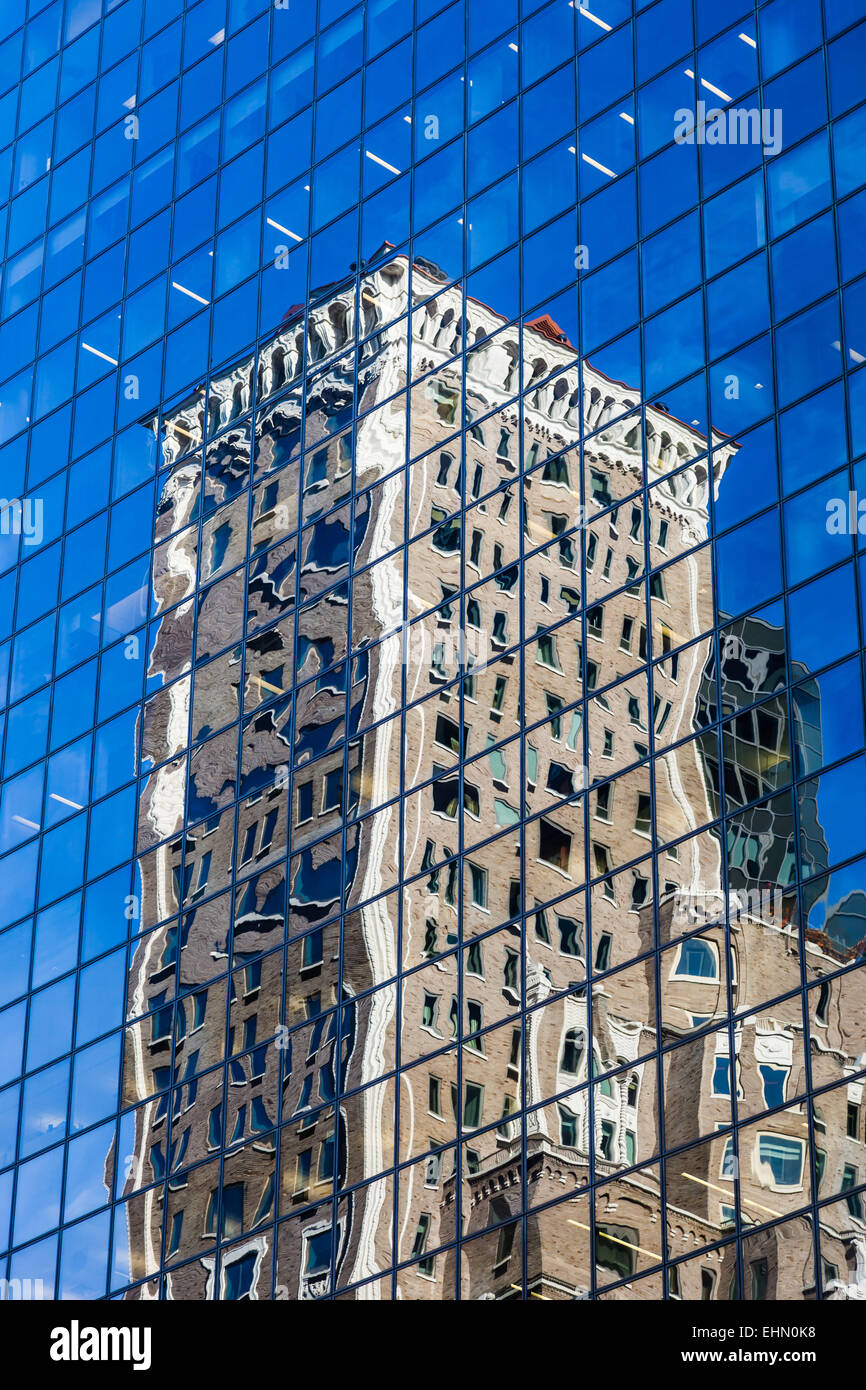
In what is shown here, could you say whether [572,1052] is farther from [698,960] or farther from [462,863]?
[462,863]

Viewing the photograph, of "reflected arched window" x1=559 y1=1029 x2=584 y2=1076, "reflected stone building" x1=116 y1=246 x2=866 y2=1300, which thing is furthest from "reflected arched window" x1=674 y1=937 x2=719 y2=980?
"reflected arched window" x1=559 y1=1029 x2=584 y2=1076

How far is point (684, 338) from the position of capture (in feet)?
165

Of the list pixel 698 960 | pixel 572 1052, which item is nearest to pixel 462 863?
pixel 572 1052

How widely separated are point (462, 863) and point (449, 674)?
15.6ft

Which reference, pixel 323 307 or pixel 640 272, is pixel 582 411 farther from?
pixel 323 307

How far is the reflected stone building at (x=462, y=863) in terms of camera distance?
44125mm

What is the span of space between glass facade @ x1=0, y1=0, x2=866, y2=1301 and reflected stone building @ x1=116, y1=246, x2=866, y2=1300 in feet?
0.38

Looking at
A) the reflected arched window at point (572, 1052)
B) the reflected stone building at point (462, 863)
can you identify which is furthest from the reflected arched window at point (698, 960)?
the reflected arched window at point (572, 1052)

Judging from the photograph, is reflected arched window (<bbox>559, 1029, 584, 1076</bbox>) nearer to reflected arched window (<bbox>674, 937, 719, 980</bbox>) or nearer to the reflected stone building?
the reflected stone building

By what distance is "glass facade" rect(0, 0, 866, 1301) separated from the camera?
44.9 metres

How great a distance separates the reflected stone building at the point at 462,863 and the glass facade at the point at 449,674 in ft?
0.38

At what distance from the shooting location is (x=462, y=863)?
169ft
